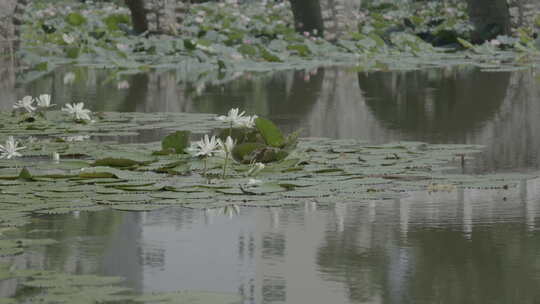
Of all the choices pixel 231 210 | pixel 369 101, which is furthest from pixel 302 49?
pixel 231 210

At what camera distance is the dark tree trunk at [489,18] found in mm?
15352

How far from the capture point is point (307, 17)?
55.2 ft

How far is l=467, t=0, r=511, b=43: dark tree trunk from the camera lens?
15.4 meters

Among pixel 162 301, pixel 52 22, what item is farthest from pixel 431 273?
pixel 52 22

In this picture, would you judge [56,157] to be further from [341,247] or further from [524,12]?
[524,12]

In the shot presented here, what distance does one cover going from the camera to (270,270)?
9.86ft

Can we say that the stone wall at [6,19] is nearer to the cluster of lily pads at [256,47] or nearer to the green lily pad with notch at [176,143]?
the cluster of lily pads at [256,47]

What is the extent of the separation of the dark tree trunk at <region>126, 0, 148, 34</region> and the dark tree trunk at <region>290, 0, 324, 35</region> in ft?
7.30

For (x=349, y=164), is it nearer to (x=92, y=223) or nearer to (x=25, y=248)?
(x=92, y=223)

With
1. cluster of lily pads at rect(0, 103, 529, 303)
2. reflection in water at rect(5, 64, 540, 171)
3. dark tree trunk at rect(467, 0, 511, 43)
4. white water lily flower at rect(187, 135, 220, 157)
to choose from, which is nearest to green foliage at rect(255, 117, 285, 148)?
cluster of lily pads at rect(0, 103, 529, 303)

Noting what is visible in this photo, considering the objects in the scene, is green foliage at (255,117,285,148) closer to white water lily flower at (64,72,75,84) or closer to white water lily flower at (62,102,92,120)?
white water lily flower at (62,102,92,120)

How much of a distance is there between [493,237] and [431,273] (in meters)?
0.49

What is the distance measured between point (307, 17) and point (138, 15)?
247cm

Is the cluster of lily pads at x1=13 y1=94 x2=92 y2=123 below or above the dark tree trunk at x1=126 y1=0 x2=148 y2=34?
below
